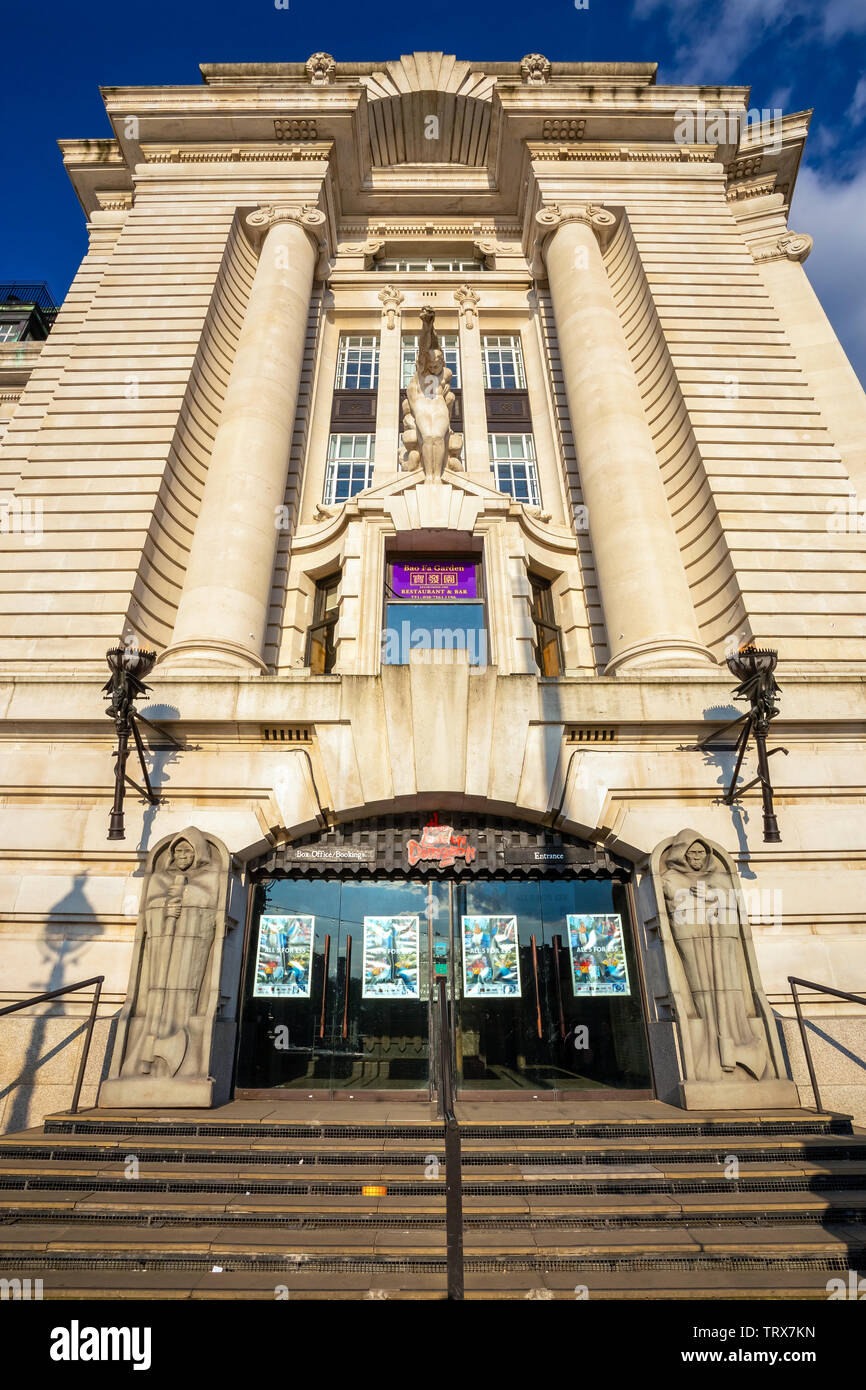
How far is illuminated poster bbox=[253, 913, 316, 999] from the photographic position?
1116cm

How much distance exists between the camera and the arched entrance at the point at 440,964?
10820 mm

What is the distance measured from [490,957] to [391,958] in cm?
156

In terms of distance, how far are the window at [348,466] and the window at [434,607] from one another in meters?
3.67

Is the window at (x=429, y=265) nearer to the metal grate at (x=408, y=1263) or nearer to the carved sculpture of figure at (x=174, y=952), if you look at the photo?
the carved sculpture of figure at (x=174, y=952)

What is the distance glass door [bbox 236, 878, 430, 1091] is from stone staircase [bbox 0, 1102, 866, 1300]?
271 centimetres

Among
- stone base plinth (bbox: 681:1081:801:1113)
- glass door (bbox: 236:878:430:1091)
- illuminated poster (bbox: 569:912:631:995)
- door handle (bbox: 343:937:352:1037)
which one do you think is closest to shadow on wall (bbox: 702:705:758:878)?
illuminated poster (bbox: 569:912:631:995)

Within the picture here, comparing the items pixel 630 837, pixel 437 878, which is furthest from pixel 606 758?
pixel 437 878

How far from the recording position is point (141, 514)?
14531mm

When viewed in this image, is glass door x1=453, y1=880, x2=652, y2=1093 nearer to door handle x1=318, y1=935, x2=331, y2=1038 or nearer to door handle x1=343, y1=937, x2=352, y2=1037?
door handle x1=343, y1=937, x2=352, y2=1037

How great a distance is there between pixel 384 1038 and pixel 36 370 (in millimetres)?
20841

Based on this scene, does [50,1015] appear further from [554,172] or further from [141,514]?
[554,172]

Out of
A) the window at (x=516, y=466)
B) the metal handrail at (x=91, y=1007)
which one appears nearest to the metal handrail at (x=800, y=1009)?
the metal handrail at (x=91, y=1007)

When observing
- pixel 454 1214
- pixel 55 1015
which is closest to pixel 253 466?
pixel 55 1015

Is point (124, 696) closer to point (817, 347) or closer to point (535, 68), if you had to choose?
point (817, 347)
